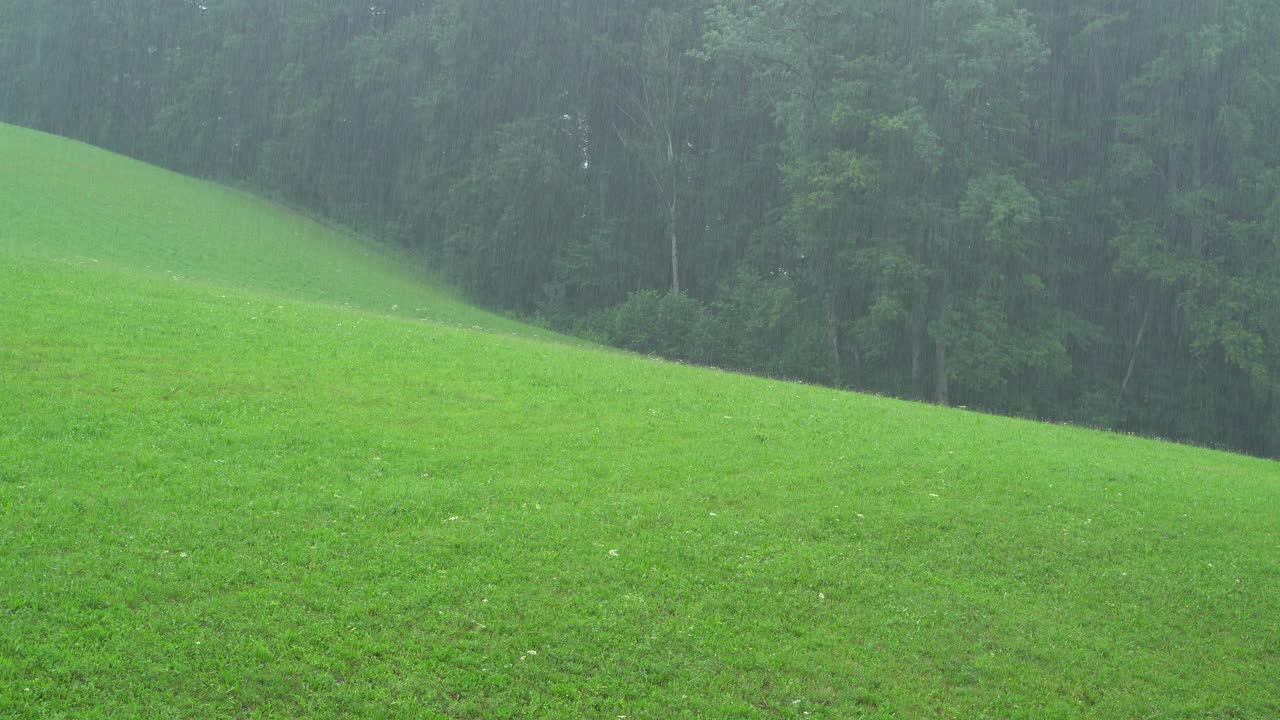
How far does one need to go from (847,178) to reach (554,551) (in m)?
29.0

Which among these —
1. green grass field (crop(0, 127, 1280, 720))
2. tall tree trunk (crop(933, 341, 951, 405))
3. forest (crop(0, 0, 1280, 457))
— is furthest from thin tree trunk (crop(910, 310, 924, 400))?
green grass field (crop(0, 127, 1280, 720))

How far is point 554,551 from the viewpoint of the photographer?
9.20 meters

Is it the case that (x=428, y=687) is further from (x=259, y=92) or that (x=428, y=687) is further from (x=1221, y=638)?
(x=259, y=92)

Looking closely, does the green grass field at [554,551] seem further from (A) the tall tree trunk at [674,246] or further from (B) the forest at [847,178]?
(A) the tall tree trunk at [674,246]

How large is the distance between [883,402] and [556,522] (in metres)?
11.9

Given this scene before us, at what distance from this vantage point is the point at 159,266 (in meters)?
28.8

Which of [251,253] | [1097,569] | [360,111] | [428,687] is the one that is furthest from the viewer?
[360,111]

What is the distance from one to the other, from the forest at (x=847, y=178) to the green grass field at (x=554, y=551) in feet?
66.8

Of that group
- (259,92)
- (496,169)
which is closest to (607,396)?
(496,169)

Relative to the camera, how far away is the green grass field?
721 cm

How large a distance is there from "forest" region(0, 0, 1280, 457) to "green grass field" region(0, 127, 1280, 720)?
66.8ft

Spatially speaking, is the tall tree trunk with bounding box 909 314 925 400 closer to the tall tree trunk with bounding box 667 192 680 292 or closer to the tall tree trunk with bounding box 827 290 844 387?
the tall tree trunk with bounding box 827 290 844 387

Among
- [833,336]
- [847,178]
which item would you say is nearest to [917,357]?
[833,336]

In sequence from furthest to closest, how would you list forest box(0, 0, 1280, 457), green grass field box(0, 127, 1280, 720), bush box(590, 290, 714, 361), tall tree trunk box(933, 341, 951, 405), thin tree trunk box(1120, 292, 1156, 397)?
1. bush box(590, 290, 714, 361)
2. thin tree trunk box(1120, 292, 1156, 397)
3. tall tree trunk box(933, 341, 951, 405)
4. forest box(0, 0, 1280, 457)
5. green grass field box(0, 127, 1280, 720)
